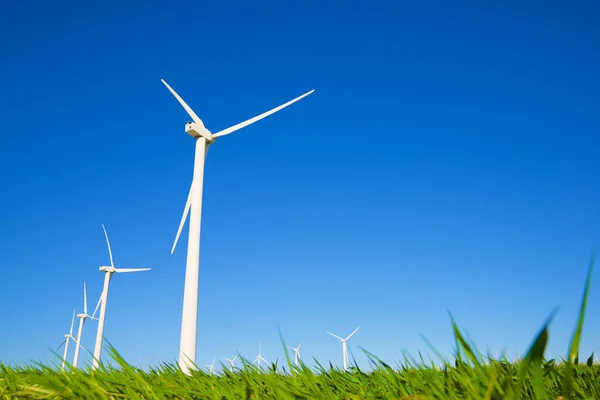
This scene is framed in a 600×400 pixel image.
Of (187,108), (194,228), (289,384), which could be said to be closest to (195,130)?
(187,108)

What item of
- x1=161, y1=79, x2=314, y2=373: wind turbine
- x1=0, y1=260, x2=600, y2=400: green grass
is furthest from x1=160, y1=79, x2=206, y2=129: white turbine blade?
x1=0, y1=260, x2=600, y2=400: green grass

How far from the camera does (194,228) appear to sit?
54.3ft

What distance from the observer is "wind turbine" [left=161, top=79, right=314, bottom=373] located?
1416 centimetres

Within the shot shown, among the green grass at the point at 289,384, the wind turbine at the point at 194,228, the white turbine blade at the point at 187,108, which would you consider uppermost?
the white turbine blade at the point at 187,108

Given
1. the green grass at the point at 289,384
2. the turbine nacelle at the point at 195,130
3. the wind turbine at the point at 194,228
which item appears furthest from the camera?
the turbine nacelle at the point at 195,130

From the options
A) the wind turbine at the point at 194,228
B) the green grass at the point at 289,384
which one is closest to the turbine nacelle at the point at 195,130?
the wind turbine at the point at 194,228

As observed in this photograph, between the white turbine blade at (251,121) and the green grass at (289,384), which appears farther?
the white turbine blade at (251,121)

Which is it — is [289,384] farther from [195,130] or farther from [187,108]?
[187,108]

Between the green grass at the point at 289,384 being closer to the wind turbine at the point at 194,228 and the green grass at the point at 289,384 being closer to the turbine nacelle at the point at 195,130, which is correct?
the wind turbine at the point at 194,228

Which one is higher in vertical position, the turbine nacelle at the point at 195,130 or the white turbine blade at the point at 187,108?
the white turbine blade at the point at 187,108

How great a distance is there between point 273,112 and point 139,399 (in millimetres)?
19195

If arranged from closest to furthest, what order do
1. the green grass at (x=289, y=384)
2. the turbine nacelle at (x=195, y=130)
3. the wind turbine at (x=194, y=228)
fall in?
the green grass at (x=289, y=384), the wind turbine at (x=194, y=228), the turbine nacelle at (x=195, y=130)

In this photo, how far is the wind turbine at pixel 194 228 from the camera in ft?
46.4

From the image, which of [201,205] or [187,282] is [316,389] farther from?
[201,205]
